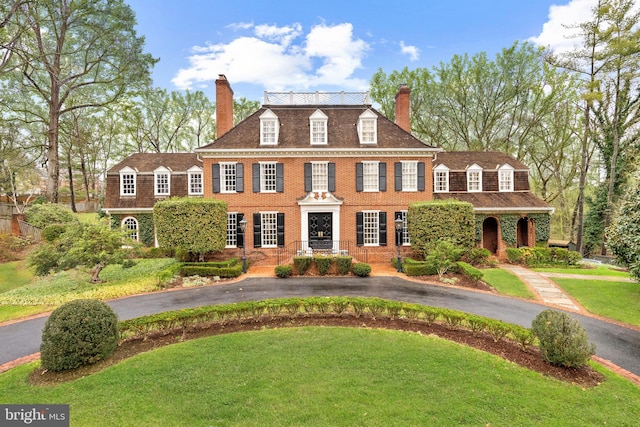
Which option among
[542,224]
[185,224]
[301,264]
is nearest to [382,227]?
[301,264]

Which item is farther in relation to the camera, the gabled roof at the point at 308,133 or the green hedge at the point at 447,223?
the gabled roof at the point at 308,133

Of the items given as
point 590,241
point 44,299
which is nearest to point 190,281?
point 44,299

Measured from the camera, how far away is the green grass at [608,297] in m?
10.6

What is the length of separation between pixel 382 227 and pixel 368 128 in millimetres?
6883

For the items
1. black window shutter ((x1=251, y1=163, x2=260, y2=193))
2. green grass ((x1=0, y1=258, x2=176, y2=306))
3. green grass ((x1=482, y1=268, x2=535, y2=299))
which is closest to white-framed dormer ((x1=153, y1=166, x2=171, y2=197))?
green grass ((x1=0, y1=258, x2=176, y2=306))

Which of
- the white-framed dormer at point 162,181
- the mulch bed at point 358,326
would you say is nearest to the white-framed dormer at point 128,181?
the white-framed dormer at point 162,181

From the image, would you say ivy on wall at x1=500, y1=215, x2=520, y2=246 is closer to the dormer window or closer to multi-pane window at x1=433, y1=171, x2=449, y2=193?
multi-pane window at x1=433, y1=171, x2=449, y2=193

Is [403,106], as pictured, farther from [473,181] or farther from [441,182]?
[473,181]

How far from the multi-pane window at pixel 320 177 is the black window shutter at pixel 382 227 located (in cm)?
424

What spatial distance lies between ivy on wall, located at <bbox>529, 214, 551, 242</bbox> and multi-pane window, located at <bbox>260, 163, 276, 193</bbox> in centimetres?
1875

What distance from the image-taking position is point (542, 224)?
2138 centimetres

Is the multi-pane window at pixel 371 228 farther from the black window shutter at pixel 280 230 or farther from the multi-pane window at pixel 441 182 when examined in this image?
the multi-pane window at pixel 441 182

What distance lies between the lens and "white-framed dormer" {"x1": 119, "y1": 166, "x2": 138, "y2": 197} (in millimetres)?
22188

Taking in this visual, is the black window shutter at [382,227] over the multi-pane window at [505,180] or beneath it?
beneath
